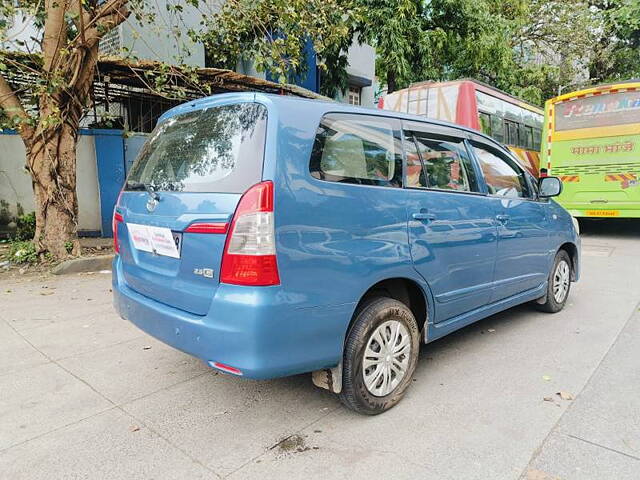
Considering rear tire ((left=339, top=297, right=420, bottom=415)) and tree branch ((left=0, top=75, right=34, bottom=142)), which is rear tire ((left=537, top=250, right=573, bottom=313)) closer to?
rear tire ((left=339, top=297, right=420, bottom=415))

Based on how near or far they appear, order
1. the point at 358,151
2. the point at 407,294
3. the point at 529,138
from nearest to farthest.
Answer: the point at 358,151 < the point at 407,294 < the point at 529,138

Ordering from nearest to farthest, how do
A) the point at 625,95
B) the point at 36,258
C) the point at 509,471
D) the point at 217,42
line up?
the point at 509,471 < the point at 36,258 < the point at 217,42 < the point at 625,95

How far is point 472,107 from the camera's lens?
9945 millimetres

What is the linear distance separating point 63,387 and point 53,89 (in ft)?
14.5

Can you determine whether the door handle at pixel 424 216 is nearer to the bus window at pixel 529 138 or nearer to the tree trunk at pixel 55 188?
the tree trunk at pixel 55 188

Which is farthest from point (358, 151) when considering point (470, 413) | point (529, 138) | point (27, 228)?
point (529, 138)

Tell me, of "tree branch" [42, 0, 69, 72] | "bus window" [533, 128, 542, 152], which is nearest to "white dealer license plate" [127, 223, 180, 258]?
"tree branch" [42, 0, 69, 72]

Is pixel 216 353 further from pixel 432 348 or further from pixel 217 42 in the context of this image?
pixel 217 42

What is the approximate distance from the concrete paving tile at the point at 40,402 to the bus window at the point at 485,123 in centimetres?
932

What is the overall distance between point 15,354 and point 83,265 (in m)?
2.98

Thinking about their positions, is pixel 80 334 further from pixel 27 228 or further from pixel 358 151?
pixel 27 228

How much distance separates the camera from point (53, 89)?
19.7 feet

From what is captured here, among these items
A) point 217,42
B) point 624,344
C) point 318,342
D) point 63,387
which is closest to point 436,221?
point 318,342

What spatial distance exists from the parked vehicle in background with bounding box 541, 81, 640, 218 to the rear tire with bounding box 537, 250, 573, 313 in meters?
6.01
